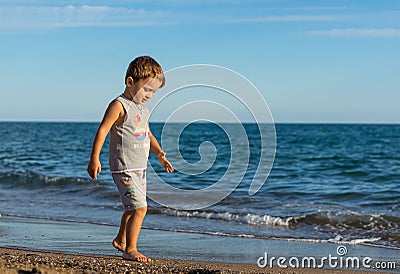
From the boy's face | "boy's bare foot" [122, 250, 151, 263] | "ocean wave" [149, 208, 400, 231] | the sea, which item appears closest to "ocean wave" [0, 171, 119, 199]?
the sea

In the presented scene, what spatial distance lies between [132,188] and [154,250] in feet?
5.31

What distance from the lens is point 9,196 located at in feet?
37.6

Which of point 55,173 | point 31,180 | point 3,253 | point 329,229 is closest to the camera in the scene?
point 3,253

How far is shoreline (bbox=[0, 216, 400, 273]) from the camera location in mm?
4727

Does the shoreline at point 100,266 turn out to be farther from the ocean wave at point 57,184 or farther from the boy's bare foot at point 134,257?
the ocean wave at point 57,184

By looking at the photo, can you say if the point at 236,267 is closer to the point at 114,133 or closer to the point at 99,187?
the point at 114,133

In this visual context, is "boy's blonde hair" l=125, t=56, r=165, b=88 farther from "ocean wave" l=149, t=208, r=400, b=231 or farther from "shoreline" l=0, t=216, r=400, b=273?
"ocean wave" l=149, t=208, r=400, b=231

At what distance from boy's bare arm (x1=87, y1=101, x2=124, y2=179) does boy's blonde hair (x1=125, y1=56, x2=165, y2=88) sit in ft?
0.86

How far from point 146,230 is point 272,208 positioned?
9.34ft

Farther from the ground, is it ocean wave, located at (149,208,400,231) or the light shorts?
the light shorts

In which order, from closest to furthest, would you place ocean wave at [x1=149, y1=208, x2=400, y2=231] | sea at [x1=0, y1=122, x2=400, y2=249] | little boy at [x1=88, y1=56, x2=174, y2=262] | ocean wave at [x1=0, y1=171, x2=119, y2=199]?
1. little boy at [x1=88, y1=56, x2=174, y2=262]
2. sea at [x1=0, y1=122, x2=400, y2=249]
3. ocean wave at [x1=149, y1=208, x2=400, y2=231]
4. ocean wave at [x1=0, y1=171, x2=119, y2=199]

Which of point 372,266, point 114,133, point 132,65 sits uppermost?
point 132,65

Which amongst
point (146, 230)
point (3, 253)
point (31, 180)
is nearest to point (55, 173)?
point (31, 180)

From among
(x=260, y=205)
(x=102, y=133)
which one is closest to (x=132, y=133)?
(x=102, y=133)
